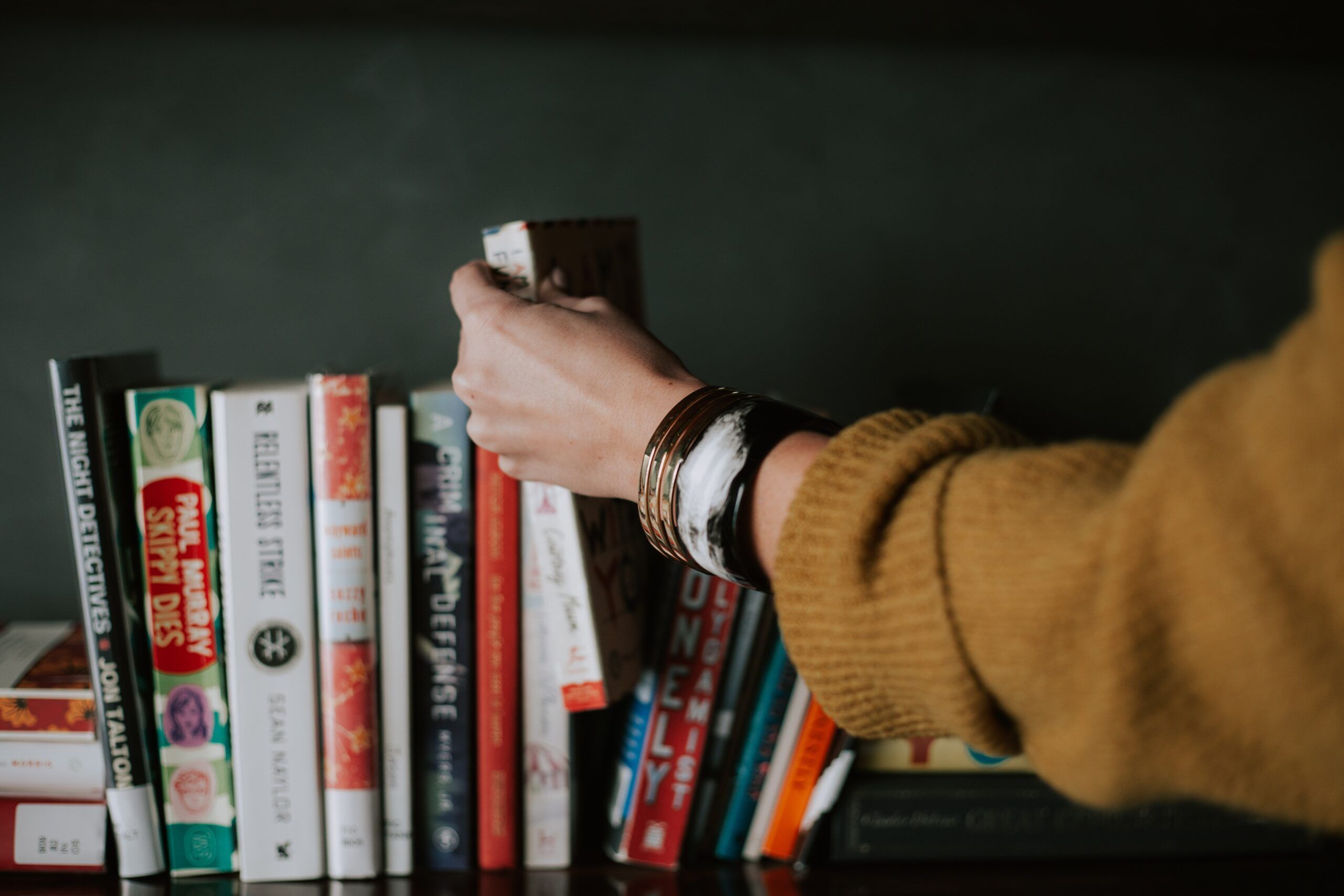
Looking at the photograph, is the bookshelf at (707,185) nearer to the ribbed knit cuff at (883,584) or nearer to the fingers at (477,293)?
the fingers at (477,293)

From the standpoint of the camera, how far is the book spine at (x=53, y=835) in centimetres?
67

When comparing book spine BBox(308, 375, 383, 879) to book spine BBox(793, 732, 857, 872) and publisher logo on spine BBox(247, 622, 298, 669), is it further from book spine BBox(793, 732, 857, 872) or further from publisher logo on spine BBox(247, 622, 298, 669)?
book spine BBox(793, 732, 857, 872)

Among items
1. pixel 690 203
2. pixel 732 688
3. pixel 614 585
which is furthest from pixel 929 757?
pixel 690 203

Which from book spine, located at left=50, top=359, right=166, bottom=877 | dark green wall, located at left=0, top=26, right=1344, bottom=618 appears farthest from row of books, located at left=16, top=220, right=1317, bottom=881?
dark green wall, located at left=0, top=26, right=1344, bottom=618

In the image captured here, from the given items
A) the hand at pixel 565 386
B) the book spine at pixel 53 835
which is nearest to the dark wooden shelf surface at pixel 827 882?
the book spine at pixel 53 835

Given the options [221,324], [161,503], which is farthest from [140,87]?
[161,503]

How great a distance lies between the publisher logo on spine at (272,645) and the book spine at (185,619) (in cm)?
3

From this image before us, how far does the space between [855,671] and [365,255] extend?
717 millimetres

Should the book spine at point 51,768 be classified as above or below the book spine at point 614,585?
below

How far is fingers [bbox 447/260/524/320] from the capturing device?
0.55 m

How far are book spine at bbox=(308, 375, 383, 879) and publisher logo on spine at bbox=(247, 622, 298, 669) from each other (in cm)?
2

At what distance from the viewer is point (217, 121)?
0.89 metres

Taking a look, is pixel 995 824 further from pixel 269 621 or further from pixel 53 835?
pixel 53 835

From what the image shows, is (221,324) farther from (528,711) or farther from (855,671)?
(855,671)
